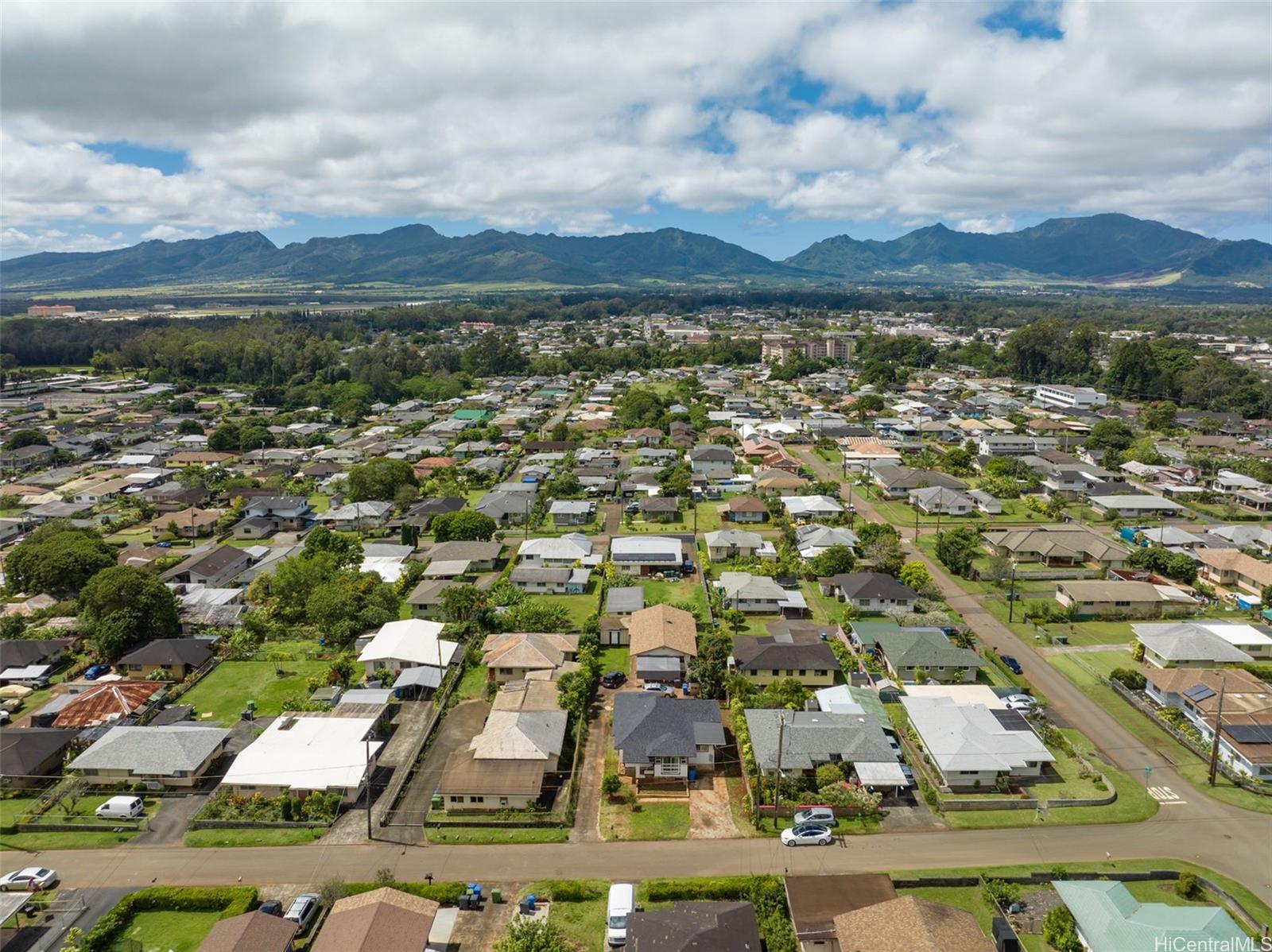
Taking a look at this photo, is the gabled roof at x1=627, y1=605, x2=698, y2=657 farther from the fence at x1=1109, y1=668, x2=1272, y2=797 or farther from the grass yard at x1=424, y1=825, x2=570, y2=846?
the fence at x1=1109, y1=668, x2=1272, y2=797

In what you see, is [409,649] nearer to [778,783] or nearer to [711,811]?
[711,811]

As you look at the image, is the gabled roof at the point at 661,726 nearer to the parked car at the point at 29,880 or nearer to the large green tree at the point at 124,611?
the parked car at the point at 29,880

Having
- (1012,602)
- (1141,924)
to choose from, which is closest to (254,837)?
(1141,924)

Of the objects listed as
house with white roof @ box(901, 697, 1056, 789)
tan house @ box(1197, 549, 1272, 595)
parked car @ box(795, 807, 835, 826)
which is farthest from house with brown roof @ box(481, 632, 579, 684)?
tan house @ box(1197, 549, 1272, 595)

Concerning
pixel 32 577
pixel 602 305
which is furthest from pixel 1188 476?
pixel 602 305

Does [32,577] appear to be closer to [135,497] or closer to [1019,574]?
[135,497]

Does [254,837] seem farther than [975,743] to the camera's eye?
No
